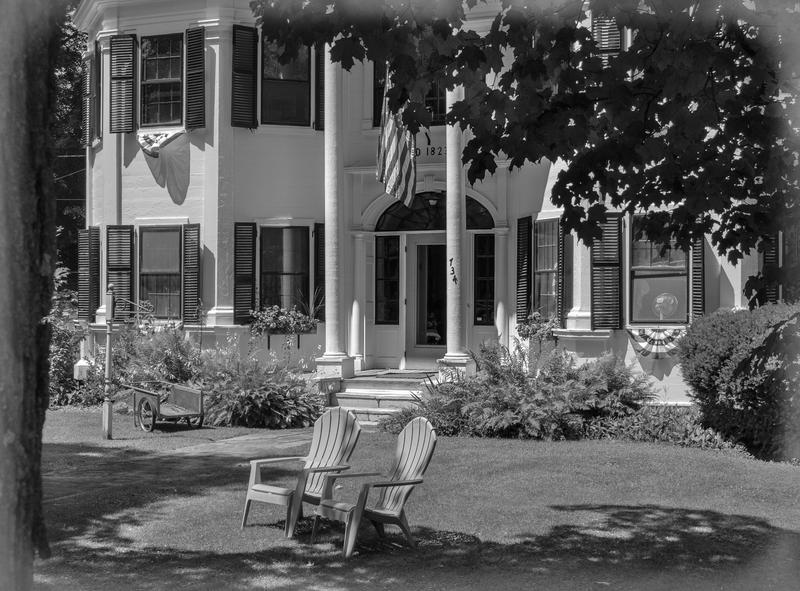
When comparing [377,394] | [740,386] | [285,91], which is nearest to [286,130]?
[285,91]

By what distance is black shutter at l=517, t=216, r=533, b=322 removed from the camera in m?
17.1

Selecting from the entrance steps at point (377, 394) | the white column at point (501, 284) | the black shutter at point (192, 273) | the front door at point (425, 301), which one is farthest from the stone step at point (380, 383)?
the black shutter at point (192, 273)

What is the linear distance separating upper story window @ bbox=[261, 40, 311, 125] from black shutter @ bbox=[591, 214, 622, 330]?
579 cm

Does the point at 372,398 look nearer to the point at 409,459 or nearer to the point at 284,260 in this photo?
the point at 284,260

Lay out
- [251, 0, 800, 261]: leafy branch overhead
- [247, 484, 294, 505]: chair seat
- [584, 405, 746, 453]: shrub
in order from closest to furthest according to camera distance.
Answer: [251, 0, 800, 261]: leafy branch overhead, [247, 484, 294, 505]: chair seat, [584, 405, 746, 453]: shrub

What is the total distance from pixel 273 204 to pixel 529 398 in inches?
253

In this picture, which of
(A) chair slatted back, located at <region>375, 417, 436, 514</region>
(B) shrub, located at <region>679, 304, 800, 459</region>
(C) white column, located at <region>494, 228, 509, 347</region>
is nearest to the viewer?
(A) chair slatted back, located at <region>375, 417, 436, 514</region>

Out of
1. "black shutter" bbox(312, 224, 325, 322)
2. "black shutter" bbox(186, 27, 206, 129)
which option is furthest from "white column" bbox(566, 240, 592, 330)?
"black shutter" bbox(186, 27, 206, 129)

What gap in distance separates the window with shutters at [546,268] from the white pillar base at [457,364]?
52.2 inches

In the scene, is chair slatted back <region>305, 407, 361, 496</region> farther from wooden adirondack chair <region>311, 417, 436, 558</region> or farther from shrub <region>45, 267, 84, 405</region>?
shrub <region>45, 267, 84, 405</region>

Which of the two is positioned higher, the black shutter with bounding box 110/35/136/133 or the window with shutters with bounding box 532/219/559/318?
the black shutter with bounding box 110/35/136/133

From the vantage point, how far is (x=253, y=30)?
18234 millimetres

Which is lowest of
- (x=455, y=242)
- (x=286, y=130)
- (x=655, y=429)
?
(x=655, y=429)

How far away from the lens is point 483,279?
59.7 feet
